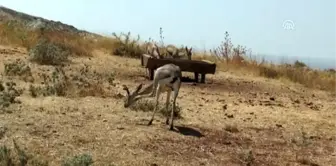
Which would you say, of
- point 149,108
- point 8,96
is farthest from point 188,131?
point 8,96

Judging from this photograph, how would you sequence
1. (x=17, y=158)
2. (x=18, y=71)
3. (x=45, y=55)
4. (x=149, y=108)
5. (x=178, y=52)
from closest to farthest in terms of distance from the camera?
1. (x=17, y=158)
2. (x=149, y=108)
3. (x=18, y=71)
4. (x=45, y=55)
5. (x=178, y=52)

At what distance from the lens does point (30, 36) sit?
2222cm

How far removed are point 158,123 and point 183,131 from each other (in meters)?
0.56

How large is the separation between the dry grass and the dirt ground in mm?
15

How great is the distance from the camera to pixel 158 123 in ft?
33.0

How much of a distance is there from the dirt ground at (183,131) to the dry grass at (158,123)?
0.05 ft

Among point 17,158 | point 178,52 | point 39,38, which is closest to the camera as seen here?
point 17,158

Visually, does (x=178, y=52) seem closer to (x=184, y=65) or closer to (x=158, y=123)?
(x=184, y=65)

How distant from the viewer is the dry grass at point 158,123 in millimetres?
8078

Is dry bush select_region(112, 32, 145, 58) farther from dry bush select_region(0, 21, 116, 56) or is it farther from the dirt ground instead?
the dirt ground

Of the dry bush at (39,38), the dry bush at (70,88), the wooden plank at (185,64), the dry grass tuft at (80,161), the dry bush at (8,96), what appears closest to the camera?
the dry grass tuft at (80,161)

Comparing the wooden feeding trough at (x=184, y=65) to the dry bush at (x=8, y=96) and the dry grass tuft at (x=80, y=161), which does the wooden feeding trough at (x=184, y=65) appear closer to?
the dry bush at (x=8, y=96)

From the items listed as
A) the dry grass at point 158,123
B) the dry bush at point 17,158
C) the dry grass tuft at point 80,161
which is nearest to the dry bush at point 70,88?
the dry grass at point 158,123

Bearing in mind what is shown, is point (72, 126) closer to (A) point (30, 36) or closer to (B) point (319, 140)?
(B) point (319, 140)
